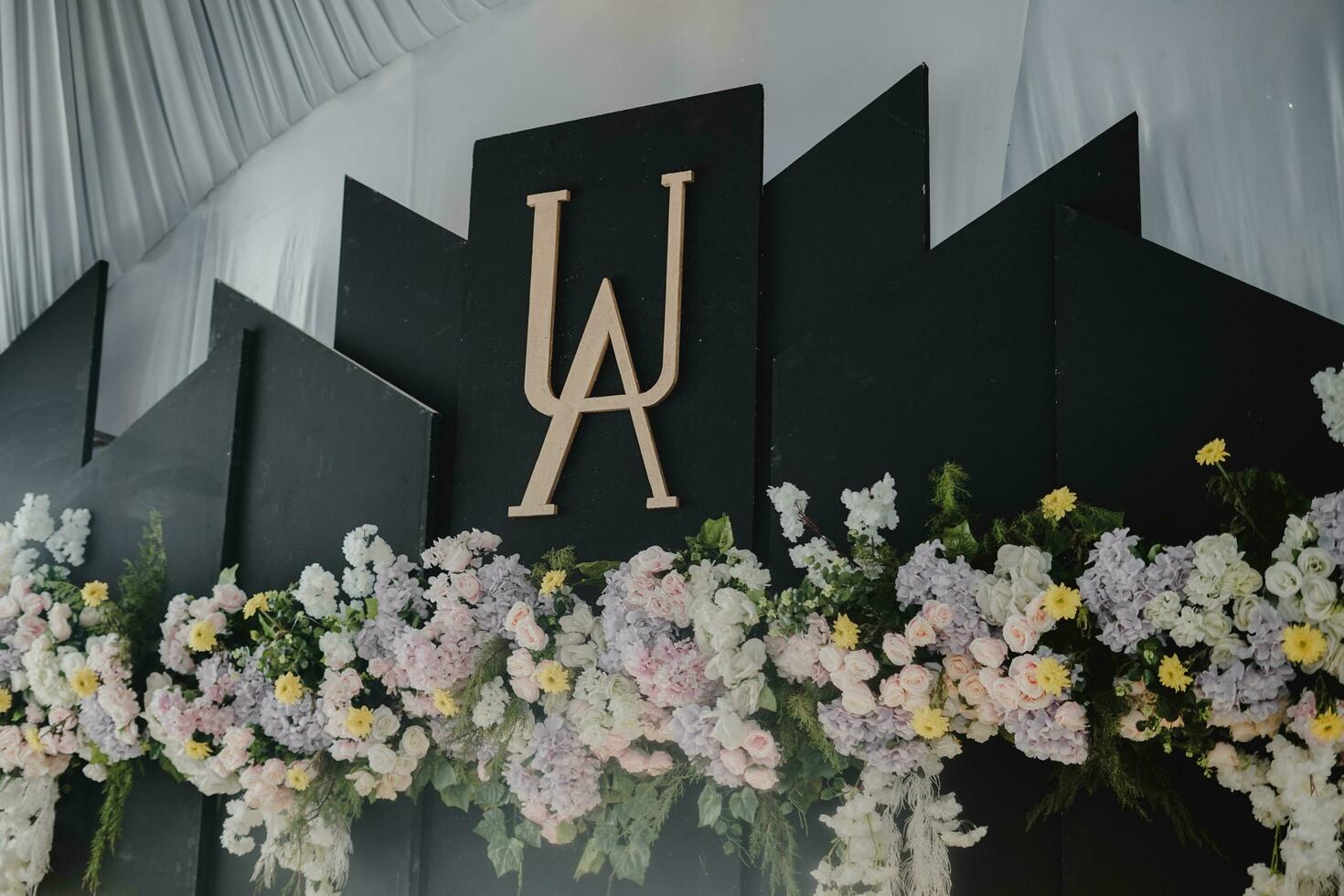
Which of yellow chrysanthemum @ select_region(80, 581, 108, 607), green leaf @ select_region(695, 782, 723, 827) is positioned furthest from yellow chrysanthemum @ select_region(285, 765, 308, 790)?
green leaf @ select_region(695, 782, 723, 827)

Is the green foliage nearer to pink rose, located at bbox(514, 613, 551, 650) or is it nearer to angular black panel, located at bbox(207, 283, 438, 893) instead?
angular black panel, located at bbox(207, 283, 438, 893)

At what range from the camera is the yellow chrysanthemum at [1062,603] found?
2.78 metres

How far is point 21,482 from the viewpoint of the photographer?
4984mm

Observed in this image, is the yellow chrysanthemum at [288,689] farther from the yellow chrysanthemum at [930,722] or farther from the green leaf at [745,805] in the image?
the yellow chrysanthemum at [930,722]

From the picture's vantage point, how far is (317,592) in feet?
12.5

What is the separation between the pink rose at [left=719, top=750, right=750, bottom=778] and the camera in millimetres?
3090

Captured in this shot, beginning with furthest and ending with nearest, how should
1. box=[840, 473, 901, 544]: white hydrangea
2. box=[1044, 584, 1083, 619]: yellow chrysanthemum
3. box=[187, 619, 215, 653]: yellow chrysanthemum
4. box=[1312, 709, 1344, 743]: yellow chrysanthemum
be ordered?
1. box=[187, 619, 215, 653]: yellow chrysanthemum
2. box=[840, 473, 901, 544]: white hydrangea
3. box=[1044, 584, 1083, 619]: yellow chrysanthemum
4. box=[1312, 709, 1344, 743]: yellow chrysanthemum

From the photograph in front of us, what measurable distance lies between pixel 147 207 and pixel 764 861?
3707 millimetres

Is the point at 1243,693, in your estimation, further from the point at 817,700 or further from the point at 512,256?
the point at 512,256

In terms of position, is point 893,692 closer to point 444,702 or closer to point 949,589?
point 949,589

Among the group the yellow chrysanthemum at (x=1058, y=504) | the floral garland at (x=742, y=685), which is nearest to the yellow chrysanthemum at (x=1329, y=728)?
the floral garland at (x=742, y=685)

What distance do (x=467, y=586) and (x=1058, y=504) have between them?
156 cm

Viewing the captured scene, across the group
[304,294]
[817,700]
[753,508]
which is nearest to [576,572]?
[753,508]

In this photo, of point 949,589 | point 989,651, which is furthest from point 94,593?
point 989,651
